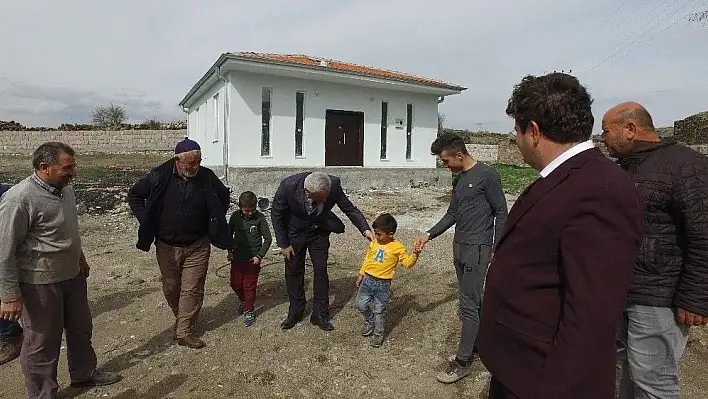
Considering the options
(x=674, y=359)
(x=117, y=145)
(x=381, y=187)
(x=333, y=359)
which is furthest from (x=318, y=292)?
(x=117, y=145)

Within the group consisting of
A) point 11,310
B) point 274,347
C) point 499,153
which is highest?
point 499,153

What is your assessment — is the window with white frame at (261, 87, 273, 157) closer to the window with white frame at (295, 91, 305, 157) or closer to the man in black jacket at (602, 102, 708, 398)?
the window with white frame at (295, 91, 305, 157)

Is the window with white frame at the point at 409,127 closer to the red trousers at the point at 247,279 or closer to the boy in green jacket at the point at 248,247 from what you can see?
the boy in green jacket at the point at 248,247

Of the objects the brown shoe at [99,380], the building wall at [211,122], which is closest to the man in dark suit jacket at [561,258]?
the brown shoe at [99,380]

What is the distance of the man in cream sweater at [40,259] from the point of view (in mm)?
3010

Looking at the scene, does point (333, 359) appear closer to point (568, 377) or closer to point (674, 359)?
point (674, 359)

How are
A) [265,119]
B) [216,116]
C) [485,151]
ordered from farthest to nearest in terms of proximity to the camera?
[485,151], [216,116], [265,119]

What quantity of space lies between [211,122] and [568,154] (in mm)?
15760

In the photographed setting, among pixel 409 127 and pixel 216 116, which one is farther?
pixel 409 127

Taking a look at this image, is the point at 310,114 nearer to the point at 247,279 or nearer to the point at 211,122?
the point at 211,122

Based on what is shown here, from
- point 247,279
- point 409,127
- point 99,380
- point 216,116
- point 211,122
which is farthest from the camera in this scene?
point 409,127

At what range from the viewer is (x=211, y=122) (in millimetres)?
16094

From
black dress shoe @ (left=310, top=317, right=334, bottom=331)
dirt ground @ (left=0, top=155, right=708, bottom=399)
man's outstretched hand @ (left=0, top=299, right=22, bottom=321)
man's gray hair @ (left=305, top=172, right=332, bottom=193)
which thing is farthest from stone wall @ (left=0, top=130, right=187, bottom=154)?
man's outstretched hand @ (left=0, top=299, right=22, bottom=321)

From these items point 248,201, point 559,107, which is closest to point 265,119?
point 248,201
